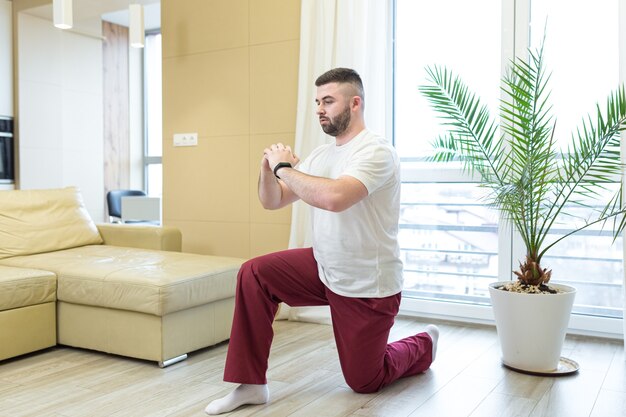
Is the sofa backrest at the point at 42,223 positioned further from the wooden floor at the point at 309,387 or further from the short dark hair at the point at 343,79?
the short dark hair at the point at 343,79

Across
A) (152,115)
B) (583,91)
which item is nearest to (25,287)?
(583,91)

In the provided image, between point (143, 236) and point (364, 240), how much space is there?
198 cm

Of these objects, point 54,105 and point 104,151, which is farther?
point 104,151

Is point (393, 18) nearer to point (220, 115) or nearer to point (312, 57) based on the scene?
point (312, 57)

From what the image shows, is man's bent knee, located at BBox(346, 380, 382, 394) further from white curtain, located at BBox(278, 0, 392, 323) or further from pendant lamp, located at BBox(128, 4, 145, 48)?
pendant lamp, located at BBox(128, 4, 145, 48)

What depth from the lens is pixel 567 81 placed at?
341cm

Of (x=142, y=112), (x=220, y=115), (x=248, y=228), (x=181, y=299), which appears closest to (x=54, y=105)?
(x=142, y=112)

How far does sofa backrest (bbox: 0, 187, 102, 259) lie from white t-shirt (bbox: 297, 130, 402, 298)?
2012 millimetres

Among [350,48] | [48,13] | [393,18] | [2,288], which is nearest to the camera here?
[2,288]

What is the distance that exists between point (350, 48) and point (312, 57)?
11.0 inches

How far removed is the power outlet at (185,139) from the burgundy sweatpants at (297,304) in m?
2.17

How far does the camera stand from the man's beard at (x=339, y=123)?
2387mm

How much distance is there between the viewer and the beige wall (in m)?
3.99

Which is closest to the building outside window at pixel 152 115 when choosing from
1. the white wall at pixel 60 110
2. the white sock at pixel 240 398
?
the white wall at pixel 60 110
